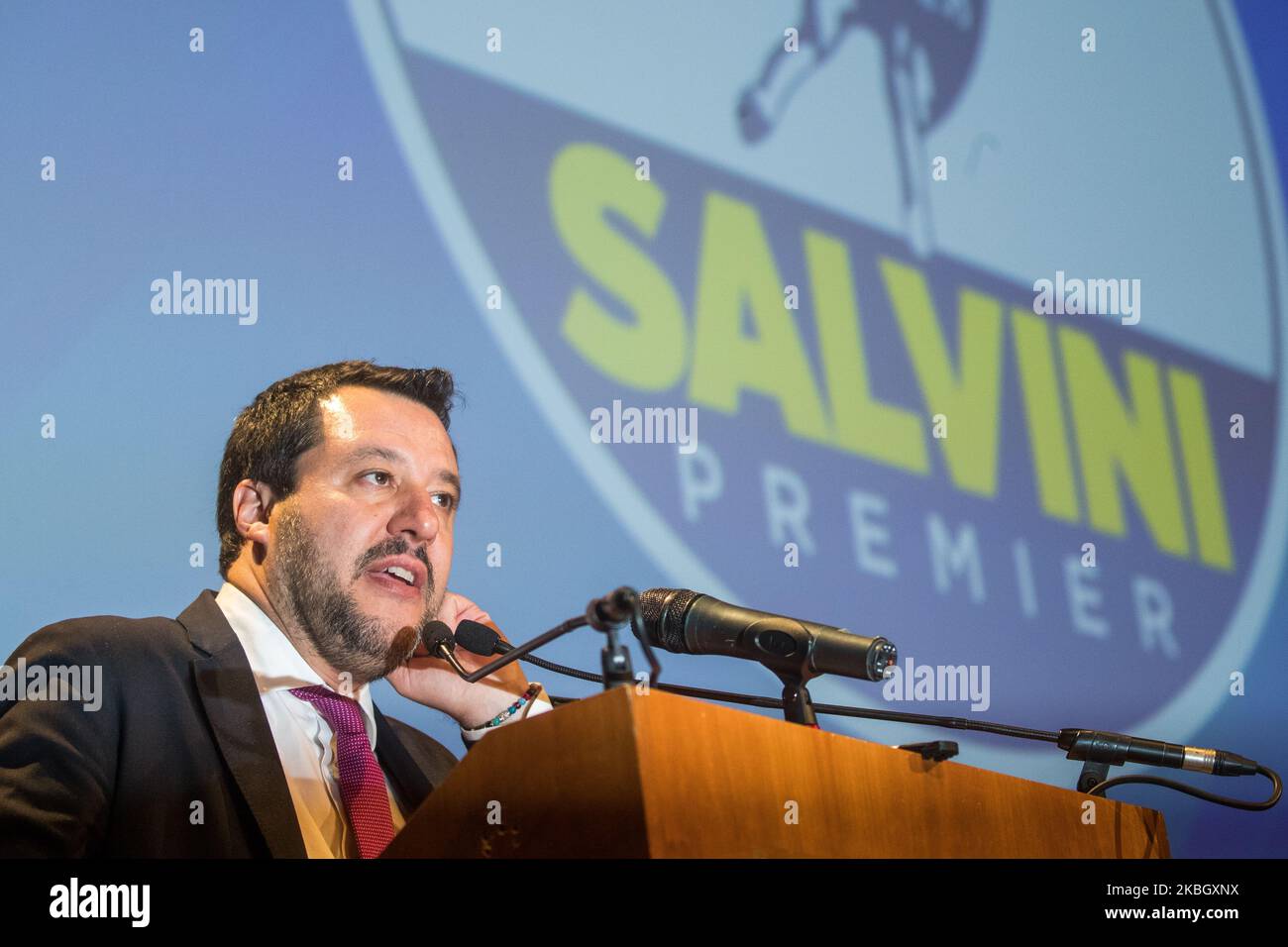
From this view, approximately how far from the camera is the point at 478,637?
8.29ft

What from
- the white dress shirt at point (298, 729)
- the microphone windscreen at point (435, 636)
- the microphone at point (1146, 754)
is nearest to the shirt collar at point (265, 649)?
the white dress shirt at point (298, 729)

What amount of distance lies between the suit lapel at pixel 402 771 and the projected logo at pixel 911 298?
79cm

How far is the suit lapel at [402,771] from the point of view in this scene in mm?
3016

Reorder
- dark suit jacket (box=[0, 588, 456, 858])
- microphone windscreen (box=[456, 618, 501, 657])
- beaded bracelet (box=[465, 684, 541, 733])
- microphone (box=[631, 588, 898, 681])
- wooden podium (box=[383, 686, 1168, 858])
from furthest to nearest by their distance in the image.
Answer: beaded bracelet (box=[465, 684, 541, 733]) → microphone windscreen (box=[456, 618, 501, 657]) → dark suit jacket (box=[0, 588, 456, 858]) → microphone (box=[631, 588, 898, 681]) → wooden podium (box=[383, 686, 1168, 858])

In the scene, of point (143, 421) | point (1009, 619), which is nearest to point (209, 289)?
point (143, 421)

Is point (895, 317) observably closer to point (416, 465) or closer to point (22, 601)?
point (416, 465)

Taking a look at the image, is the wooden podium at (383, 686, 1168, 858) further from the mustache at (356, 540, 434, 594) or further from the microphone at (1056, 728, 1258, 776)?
the mustache at (356, 540, 434, 594)

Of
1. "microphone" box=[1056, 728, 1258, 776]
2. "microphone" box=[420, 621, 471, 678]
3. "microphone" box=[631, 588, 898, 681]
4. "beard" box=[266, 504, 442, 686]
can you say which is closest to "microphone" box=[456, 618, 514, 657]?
"microphone" box=[420, 621, 471, 678]

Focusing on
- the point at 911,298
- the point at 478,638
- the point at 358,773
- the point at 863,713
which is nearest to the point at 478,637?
the point at 478,638

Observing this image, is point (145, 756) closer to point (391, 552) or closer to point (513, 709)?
point (391, 552)

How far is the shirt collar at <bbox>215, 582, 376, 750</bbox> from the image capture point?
284 centimetres

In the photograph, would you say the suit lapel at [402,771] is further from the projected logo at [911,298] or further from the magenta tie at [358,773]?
the projected logo at [911,298]

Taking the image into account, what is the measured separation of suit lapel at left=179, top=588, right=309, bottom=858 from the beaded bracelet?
1.89 feet
